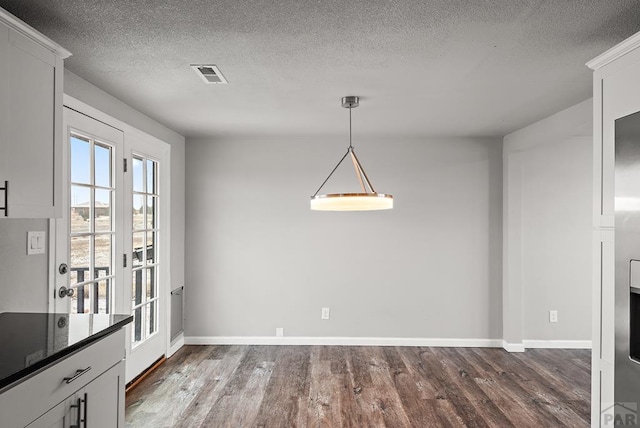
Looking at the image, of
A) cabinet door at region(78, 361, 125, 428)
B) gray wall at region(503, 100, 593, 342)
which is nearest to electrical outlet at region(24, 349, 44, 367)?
cabinet door at region(78, 361, 125, 428)

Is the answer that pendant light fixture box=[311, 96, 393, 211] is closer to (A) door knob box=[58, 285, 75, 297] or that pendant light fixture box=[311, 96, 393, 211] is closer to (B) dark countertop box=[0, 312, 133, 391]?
(B) dark countertop box=[0, 312, 133, 391]

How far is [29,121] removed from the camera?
1916 mm

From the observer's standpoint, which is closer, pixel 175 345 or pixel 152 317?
pixel 152 317

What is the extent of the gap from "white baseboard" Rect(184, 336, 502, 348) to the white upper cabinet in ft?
10.1

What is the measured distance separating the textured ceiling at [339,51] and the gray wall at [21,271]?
1.02 m

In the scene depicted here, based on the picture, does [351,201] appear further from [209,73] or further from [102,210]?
[102,210]

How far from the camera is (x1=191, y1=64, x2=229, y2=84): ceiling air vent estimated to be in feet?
8.33

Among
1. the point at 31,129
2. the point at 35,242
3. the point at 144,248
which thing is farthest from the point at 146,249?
the point at 31,129

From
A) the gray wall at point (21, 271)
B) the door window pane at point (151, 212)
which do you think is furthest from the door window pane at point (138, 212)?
the gray wall at point (21, 271)

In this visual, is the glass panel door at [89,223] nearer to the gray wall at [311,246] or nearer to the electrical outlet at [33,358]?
the electrical outlet at [33,358]

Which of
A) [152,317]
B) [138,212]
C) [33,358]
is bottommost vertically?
[152,317]

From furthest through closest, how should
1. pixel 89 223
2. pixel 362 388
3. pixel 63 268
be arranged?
pixel 362 388, pixel 89 223, pixel 63 268

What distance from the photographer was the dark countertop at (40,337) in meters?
1.45

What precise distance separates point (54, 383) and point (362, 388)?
2.59m
